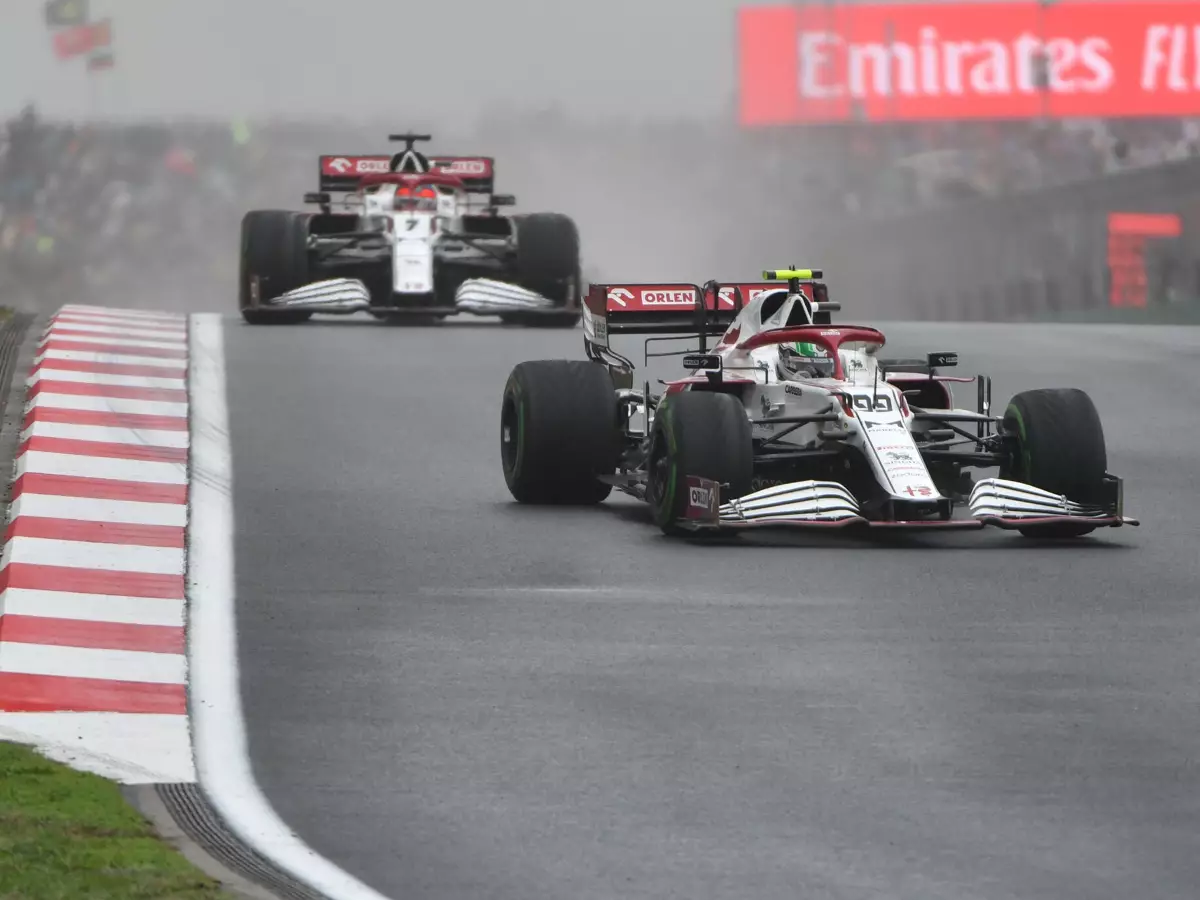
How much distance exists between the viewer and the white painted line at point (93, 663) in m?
8.44

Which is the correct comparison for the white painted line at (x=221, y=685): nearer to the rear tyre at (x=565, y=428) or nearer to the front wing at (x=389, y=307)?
the rear tyre at (x=565, y=428)

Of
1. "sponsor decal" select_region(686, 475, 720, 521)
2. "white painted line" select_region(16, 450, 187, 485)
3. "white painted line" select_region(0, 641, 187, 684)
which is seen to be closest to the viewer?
"white painted line" select_region(0, 641, 187, 684)

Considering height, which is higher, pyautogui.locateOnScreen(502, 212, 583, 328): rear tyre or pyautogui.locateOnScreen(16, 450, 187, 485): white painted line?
pyautogui.locateOnScreen(502, 212, 583, 328): rear tyre

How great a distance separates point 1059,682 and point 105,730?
3.13 meters

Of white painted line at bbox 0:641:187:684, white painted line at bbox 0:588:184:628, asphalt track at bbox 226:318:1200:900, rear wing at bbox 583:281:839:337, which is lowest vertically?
asphalt track at bbox 226:318:1200:900

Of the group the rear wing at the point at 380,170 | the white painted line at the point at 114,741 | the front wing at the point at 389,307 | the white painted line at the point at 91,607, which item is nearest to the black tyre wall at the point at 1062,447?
the white painted line at the point at 91,607

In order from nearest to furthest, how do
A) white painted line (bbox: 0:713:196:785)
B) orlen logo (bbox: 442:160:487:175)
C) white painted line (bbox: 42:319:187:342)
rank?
white painted line (bbox: 0:713:196:785) → white painted line (bbox: 42:319:187:342) → orlen logo (bbox: 442:160:487:175)

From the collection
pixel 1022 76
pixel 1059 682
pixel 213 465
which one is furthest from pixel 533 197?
pixel 1059 682

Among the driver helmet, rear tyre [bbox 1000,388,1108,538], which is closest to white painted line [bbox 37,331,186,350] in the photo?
the driver helmet

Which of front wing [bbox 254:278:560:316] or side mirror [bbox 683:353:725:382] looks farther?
front wing [bbox 254:278:560:316]

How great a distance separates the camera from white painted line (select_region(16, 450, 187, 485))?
41.6ft

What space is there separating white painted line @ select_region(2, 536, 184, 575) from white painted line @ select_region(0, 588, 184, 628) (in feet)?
1.87

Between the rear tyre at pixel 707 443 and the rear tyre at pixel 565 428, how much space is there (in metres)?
1.19

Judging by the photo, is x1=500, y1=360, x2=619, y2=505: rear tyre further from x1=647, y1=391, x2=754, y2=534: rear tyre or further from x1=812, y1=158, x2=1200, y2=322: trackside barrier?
x1=812, y1=158, x2=1200, y2=322: trackside barrier
